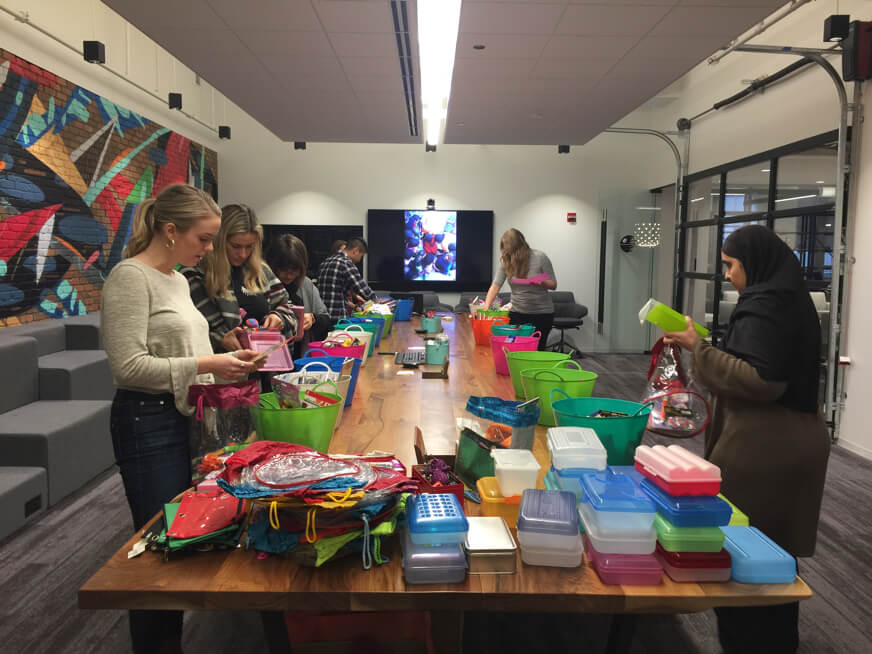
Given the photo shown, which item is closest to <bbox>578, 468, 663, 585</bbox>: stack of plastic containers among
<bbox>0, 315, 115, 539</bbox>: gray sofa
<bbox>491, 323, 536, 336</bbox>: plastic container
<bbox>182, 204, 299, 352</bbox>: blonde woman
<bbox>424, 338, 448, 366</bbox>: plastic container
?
<bbox>182, 204, 299, 352</bbox>: blonde woman

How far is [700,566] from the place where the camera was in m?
1.13

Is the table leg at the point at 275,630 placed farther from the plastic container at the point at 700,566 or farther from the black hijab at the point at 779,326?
the black hijab at the point at 779,326

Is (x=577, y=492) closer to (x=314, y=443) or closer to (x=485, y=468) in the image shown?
(x=485, y=468)

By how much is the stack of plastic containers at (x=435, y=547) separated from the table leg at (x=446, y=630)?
0.19m

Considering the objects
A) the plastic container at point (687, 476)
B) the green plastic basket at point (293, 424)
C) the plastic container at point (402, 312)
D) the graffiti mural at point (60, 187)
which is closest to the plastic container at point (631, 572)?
the plastic container at point (687, 476)

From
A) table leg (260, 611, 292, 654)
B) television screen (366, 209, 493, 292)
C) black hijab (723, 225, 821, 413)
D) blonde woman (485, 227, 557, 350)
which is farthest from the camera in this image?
television screen (366, 209, 493, 292)

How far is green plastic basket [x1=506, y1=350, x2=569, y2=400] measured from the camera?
7.97 ft

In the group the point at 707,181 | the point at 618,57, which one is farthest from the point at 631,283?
the point at 618,57

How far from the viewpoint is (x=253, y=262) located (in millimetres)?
2672

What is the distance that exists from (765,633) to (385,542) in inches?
56.8

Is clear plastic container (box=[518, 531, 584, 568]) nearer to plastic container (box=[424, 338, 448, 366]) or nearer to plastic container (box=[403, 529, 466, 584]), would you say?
plastic container (box=[403, 529, 466, 584])

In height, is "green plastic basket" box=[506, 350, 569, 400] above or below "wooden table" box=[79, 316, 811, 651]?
above

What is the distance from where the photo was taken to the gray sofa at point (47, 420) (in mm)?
3381

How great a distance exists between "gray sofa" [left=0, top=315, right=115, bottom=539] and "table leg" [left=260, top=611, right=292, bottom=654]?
2.58 m
